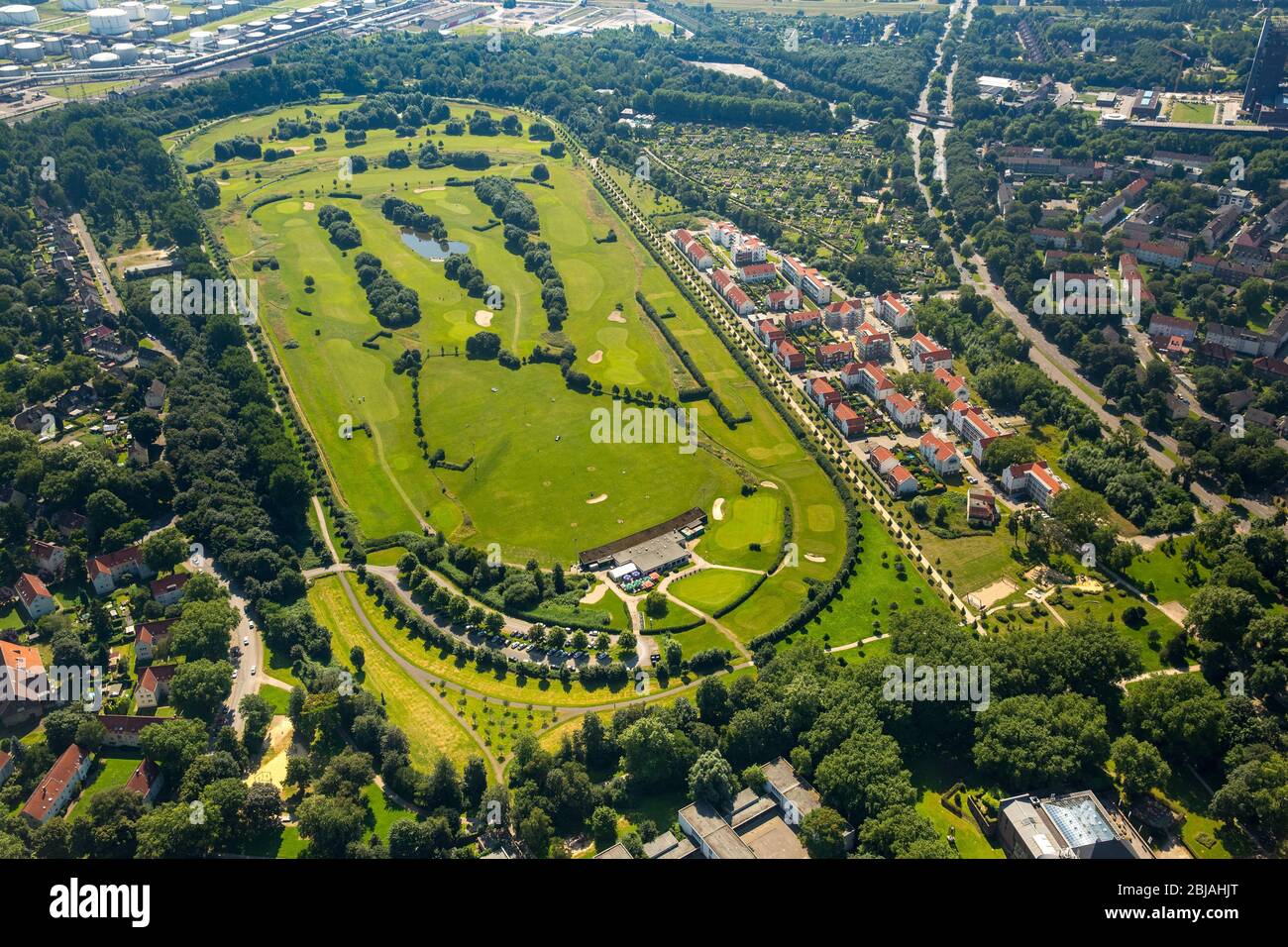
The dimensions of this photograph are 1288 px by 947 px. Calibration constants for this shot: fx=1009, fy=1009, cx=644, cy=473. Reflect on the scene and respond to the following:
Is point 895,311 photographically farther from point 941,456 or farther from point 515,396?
point 515,396

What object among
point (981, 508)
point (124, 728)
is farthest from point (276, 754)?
point (981, 508)

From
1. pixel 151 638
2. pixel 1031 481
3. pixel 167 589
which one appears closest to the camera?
pixel 151 638

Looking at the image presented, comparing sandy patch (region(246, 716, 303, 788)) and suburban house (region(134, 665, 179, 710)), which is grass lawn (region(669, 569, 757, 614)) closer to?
sandy patch (region(246, 716, 303, 788))

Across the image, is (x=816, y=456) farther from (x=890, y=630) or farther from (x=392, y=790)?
(x=392, y=790)

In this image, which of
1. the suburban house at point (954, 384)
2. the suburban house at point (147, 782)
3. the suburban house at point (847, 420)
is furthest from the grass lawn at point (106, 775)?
the suburban house at point (954, 384)

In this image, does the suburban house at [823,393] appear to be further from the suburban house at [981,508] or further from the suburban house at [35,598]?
the suburban house at [35,598]

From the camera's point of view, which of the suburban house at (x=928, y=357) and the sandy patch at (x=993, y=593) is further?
the suburban house at (x=928, y=357)
